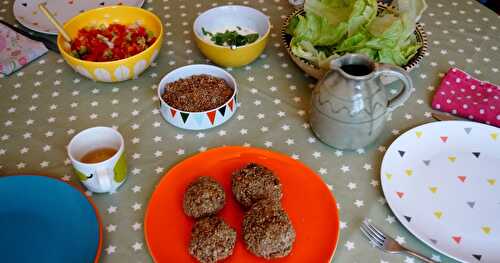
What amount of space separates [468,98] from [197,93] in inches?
26.9

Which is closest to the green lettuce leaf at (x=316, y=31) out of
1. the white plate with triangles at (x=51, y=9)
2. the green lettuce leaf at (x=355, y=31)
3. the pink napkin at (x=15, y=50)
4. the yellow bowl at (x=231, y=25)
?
the green lettuce leaf at (x=355, y=31)

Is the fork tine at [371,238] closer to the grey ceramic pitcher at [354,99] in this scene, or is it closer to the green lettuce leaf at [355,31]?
the grey ceramic pitcher at [354,99]

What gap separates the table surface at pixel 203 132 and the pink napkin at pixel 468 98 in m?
0.04

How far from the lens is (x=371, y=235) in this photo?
0.84m

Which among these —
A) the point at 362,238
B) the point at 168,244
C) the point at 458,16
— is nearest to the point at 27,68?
the point at 168,244

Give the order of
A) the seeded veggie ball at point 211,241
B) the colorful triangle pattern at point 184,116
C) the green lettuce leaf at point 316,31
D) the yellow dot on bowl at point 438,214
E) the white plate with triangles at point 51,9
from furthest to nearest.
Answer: the white plate with triangles at point 51,9
the green lettuce leaf at point 316,31
the colorful triangle pattern at point 184,116
the yellow dot on bowl at point 438,214
the seeded veggie ball at point 211,241

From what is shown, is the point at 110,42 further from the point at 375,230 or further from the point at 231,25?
the point at 375,230

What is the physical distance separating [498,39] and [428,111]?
1.40 ft

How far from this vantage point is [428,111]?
3.60ft

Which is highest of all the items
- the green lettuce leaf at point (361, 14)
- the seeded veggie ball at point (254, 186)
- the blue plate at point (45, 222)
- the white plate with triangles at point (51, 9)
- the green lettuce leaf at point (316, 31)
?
the green lettuce leaf at point (361, 14)

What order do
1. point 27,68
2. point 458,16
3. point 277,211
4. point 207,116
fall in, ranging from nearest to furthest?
point 277,211
point 207,116
point 27,68
point 458,16

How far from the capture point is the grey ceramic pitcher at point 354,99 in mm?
879

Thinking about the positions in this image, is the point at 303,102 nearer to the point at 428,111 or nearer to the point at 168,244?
the point at 428,111

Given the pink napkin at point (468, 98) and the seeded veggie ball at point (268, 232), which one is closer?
the seeded veggie ball at point (268, 232)
